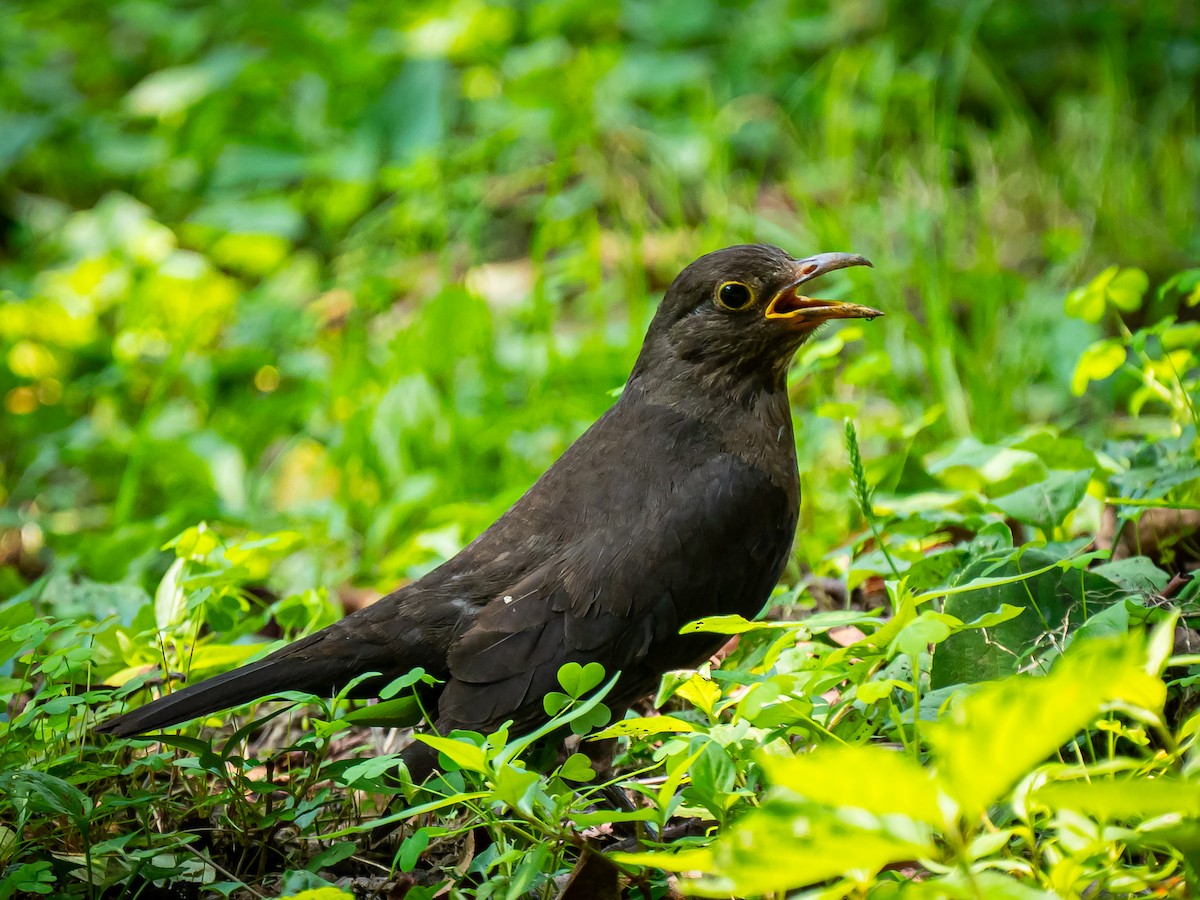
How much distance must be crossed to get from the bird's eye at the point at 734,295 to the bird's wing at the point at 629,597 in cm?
52

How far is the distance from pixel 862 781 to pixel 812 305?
2.16 meters

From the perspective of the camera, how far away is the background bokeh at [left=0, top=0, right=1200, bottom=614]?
489cm

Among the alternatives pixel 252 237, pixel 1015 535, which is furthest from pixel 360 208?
pixel 1015 535

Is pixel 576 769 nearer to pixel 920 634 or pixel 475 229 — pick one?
pixel 920 634

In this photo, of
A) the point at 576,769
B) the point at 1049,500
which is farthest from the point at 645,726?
the point at 1049,500

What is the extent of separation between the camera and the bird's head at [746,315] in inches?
131

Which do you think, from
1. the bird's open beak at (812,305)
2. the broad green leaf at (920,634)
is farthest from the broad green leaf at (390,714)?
the bird's open beak at (812,305)

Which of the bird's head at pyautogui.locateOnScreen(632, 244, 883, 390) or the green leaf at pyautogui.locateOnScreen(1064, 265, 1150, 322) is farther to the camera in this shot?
the bird's head at pyautogui.locateOnScreen(632, 244, 883, 390)

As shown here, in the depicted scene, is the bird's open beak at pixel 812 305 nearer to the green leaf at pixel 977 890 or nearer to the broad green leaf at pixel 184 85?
the green leaf at pixel 977 890

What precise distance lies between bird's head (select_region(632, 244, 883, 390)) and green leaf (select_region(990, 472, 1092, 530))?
2.19 feet

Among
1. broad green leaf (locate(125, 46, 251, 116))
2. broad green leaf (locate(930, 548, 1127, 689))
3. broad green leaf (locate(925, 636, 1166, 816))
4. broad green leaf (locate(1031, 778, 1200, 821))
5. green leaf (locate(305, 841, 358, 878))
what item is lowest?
green leaf (locate(305, 841, 358, 878))

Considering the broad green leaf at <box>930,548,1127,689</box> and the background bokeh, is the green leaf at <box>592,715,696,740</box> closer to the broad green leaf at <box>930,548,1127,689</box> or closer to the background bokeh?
the broad green leaf at <box>930,548,1127,689</box>

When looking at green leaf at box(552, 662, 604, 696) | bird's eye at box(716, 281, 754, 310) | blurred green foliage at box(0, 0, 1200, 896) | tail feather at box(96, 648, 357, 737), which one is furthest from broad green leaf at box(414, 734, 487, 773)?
bird's eye at box(716, 281, 754, 310)

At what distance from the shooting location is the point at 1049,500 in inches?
118
